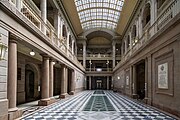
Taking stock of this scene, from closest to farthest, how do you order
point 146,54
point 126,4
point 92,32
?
1. point 146,54
2. point 126,4
3. point 92,32

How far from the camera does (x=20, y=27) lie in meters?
9.48

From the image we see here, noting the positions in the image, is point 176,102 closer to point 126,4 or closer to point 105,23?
point 126,4

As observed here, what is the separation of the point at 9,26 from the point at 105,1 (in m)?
27.2

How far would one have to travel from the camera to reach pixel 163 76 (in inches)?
478

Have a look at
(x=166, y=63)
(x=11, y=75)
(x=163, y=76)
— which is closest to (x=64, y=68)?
(x=163, y=76)

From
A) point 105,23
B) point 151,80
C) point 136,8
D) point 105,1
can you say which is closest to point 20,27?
point 151,80

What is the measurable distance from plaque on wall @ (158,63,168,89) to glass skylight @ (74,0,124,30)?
68.2ft

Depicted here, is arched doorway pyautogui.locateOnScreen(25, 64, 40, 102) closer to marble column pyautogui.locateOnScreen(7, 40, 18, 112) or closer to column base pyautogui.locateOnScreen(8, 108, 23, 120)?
marble column pyautogui.locateOnScreen(7, 40, 18, 112)

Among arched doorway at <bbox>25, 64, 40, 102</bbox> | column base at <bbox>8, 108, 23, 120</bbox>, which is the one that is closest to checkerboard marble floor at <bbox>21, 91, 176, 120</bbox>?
column base at <bbox>8, 108, 23, 120</bbox>

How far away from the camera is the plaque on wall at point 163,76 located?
11745 mm

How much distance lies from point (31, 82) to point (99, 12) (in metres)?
20.5

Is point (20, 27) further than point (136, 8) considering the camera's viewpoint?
No

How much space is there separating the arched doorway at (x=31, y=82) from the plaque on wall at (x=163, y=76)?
13.0 meters

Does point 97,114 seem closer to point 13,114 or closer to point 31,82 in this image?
point 13,114
